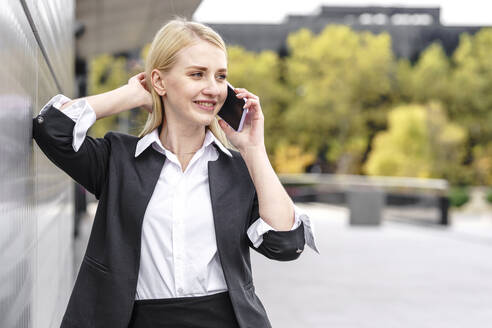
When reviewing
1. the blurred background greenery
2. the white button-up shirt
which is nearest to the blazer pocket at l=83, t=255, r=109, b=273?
the white button-up shirt

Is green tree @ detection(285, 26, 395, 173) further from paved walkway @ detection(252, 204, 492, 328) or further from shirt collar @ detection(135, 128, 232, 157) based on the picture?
shirt collar @ detection(135, 128, 232, 157)

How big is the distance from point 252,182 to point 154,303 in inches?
18.4

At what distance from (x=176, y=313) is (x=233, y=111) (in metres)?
0.65

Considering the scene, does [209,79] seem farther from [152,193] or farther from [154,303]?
[154,303]

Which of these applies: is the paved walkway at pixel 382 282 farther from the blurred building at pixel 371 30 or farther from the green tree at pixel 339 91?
the blurred building at pixel 371 30

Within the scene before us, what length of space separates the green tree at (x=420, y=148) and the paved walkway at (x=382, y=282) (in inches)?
497

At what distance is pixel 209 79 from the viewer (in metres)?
2.10

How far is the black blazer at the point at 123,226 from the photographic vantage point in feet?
6.46

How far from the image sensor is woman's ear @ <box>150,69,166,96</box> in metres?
2.18

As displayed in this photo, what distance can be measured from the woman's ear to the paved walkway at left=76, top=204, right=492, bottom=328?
5002 mm

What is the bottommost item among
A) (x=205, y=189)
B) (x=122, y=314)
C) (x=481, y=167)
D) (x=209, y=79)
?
(x=481, y=167)

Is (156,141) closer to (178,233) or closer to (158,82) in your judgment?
(158,82)

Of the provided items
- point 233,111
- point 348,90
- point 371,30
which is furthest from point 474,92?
point 233,111

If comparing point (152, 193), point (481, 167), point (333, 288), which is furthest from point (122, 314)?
point (481, 167)
